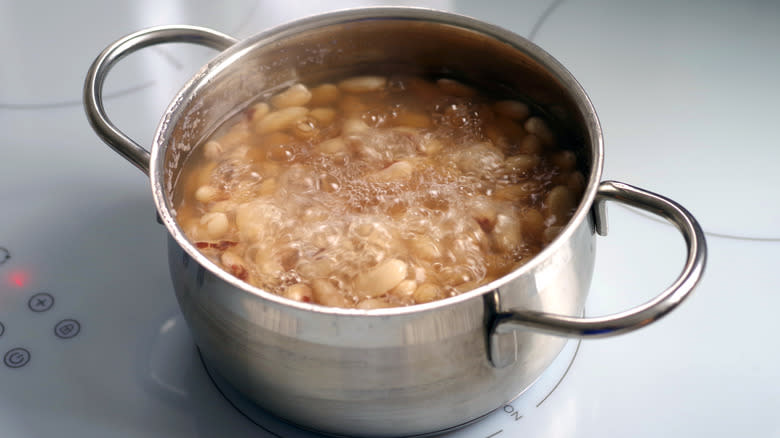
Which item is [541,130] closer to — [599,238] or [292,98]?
[599,238]

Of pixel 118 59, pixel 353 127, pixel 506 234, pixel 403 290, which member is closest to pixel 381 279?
pixel 403 290

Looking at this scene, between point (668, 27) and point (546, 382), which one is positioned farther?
point (668, 27)

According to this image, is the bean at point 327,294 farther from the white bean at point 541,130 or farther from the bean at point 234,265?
the white bean at point 541,130

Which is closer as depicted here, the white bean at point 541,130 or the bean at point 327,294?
the bean at point 327,294

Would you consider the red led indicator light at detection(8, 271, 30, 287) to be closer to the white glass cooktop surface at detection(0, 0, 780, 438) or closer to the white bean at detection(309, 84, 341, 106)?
the white glass cooktop surface at detection(0, 0, 780, 438)

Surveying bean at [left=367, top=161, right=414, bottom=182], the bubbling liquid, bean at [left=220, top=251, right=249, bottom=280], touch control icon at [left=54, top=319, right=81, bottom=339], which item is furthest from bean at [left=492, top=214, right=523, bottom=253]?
touch control icon at [left=54, top=319, right=81, bottom=339]

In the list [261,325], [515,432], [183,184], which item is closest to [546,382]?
[515,432]

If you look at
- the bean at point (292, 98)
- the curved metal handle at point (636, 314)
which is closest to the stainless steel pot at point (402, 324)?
the curved metal handle at point (636, 314)

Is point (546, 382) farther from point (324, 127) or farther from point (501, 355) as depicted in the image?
point (324, 127)
